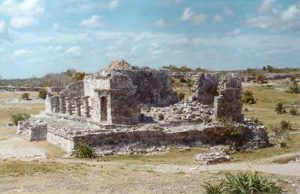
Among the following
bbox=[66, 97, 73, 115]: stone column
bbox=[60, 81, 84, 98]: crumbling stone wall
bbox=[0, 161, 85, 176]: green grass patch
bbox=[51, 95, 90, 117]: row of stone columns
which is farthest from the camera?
bbox=[60, 81, 84, 98]: crumbling stone wall

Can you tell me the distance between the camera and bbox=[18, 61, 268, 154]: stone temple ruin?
81.3 ft

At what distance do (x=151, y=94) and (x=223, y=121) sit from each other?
8916 millimetres

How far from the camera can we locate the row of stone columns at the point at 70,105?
33562mm

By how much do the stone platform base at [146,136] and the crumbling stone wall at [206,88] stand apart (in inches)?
192

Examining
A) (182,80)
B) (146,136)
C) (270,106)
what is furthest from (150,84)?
(182,80)

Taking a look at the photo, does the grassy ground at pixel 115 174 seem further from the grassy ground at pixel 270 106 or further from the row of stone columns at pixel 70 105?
the grassy ground at pixel 270 106

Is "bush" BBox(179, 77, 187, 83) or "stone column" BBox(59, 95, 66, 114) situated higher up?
"bush" BBox(179, 77, 187, 83)

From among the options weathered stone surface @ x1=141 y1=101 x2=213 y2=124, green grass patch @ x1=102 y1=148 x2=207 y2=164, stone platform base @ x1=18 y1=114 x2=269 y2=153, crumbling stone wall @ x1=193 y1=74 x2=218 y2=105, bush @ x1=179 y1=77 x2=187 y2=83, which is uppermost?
bush @ x1=179 y1=77 x2=187 y2=83

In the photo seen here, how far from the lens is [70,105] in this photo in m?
35.2

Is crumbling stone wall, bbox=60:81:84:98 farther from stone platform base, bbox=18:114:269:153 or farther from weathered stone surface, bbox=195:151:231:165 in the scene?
weathered stone surface, bbox=195:151:231:165

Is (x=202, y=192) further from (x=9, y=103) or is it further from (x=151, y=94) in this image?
(x=9, y=103)

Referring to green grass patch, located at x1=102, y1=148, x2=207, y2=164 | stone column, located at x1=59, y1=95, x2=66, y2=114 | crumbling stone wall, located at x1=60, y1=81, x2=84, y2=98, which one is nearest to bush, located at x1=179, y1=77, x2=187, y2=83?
crumbling stone wall, located at x1=60, y1=81, x2=84, y2=98

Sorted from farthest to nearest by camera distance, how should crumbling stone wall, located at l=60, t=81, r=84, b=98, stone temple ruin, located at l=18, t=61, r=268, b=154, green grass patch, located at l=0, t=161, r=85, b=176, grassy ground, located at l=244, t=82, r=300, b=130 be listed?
grassy ground, located at l=244, t=82, r=300, b=130, crumbling stone wall, located at l=60, t=81, r=84, b=98, stone temple ruin, located at l=18, t=61, r=268, b=154, green grass patch, located at l=0, t=161, r=85, b=176

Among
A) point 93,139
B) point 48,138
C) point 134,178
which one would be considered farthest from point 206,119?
point 134,178
